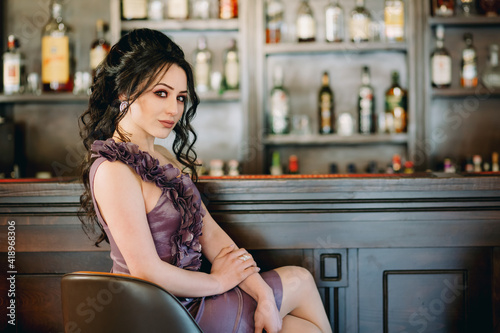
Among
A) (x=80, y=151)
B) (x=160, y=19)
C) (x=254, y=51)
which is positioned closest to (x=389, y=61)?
(x=254, y=51)

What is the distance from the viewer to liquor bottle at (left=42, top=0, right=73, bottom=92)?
8.14 feet

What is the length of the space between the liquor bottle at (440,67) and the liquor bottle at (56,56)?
1.83 meters

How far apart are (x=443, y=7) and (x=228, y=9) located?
106cm

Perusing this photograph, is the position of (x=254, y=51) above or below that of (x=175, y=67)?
above

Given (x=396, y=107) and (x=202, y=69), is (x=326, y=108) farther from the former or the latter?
(x=202, y=69)

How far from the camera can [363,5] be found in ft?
8.30

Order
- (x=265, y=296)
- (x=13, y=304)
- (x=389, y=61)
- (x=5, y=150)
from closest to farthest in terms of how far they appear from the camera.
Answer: (x=265, y=296) < (x=13, y=304) < (x=5, y=150) < (x=389, y=61)

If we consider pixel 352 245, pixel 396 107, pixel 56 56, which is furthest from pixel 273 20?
pixel 352 245

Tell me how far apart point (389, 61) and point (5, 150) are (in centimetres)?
198

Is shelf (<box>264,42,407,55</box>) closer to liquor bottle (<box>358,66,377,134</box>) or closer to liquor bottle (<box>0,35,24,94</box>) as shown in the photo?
liquor bottle (<box>358,66,377,134</box>)

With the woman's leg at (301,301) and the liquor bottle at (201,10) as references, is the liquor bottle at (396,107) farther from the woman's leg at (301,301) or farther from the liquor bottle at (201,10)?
the woman's leg at (301,301)

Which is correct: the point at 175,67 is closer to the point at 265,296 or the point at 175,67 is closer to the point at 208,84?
the point at 265,296

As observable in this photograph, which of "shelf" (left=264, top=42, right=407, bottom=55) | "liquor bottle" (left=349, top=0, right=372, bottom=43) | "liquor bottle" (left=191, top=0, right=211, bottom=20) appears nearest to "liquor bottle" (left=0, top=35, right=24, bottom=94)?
"liquor bottle" (left=191, top=0, right=211, bottom=20)

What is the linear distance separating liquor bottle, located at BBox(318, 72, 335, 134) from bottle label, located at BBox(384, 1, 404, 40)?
37 cm
